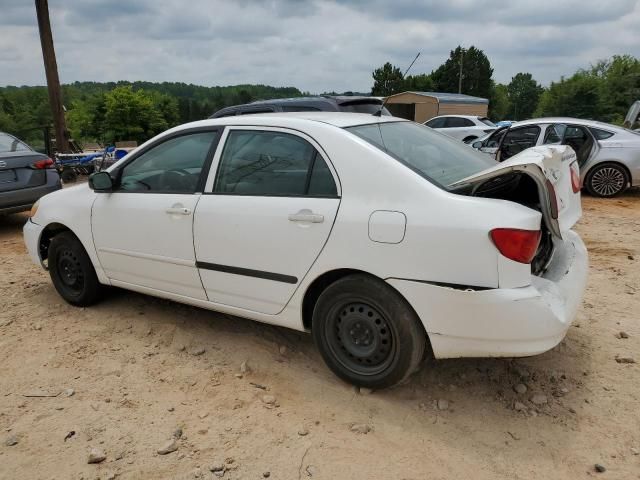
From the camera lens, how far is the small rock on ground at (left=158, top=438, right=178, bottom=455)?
2.62 m

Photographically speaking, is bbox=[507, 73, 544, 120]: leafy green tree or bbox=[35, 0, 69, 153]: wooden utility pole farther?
bbox=[507, 73, 544, 120]: leafy green tree

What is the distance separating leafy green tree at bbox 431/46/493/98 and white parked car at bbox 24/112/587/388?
68.9 m

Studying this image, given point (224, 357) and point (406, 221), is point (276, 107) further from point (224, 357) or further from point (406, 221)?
point (406, 221)

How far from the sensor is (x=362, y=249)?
2.78 m

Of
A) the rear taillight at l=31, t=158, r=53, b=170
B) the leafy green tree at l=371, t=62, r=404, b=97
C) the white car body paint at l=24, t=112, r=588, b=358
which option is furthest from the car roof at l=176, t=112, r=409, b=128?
the leafy green tree at l=371, t=62, r=404, b=97

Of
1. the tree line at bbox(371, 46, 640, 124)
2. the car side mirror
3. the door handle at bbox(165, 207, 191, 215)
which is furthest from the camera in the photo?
the tree line at bbox(371, 46, 640, 124)

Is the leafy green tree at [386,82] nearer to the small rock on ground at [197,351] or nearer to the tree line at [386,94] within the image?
the tree line at [386,94]

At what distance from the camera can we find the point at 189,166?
3662mm

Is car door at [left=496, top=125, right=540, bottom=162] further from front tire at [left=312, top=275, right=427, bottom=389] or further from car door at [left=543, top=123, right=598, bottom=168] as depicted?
front tire at [left=312, top=275, right=427, bottom=389]

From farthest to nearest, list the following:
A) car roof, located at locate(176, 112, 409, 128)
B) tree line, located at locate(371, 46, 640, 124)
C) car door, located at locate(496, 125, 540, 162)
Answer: tree line, located at locate(371, 46, 640, 124) → car door, located at locate(496, 125, 540, 162) → car roof, located at locate(176, 112, 409, 128)

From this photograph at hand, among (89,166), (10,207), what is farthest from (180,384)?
(89,166)

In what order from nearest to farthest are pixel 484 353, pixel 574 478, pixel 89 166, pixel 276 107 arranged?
pixel 574 478 < pixel 484 353 < pixel 276 107 < pixel 89 166

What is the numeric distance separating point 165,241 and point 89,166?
11.3 metres

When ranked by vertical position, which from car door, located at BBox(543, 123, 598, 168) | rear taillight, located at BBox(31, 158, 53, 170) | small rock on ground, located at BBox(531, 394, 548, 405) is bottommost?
small rock on ground, located at BBox(531, 394, 548, 405)
